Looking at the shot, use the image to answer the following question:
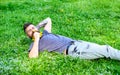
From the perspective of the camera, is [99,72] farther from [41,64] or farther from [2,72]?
[2,72]

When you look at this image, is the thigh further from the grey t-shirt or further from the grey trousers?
the grey t-shirt

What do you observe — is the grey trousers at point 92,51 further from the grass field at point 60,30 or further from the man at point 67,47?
the grass field at point 60,30

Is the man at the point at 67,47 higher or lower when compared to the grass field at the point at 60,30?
higher

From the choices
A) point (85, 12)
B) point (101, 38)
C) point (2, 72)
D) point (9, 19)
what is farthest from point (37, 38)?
point (85, 12)

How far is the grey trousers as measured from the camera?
10.7 m

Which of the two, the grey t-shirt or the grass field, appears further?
the grey t-shirt

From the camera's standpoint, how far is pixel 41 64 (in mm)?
10531

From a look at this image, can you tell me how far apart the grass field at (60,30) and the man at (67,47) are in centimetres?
22

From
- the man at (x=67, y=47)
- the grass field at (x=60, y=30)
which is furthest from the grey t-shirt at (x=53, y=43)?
the grass field at (x=60, y=30)

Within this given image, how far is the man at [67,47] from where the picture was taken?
10.8 metres

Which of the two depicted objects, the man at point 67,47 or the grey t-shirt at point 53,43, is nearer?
the man at point 67,47

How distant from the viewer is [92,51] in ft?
35.7

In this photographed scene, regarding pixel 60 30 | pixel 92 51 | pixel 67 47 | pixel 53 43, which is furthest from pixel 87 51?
pixel 60 30

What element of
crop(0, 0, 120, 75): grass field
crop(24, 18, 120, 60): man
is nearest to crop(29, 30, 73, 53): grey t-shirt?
crop(24, 18, 120, 60): man
